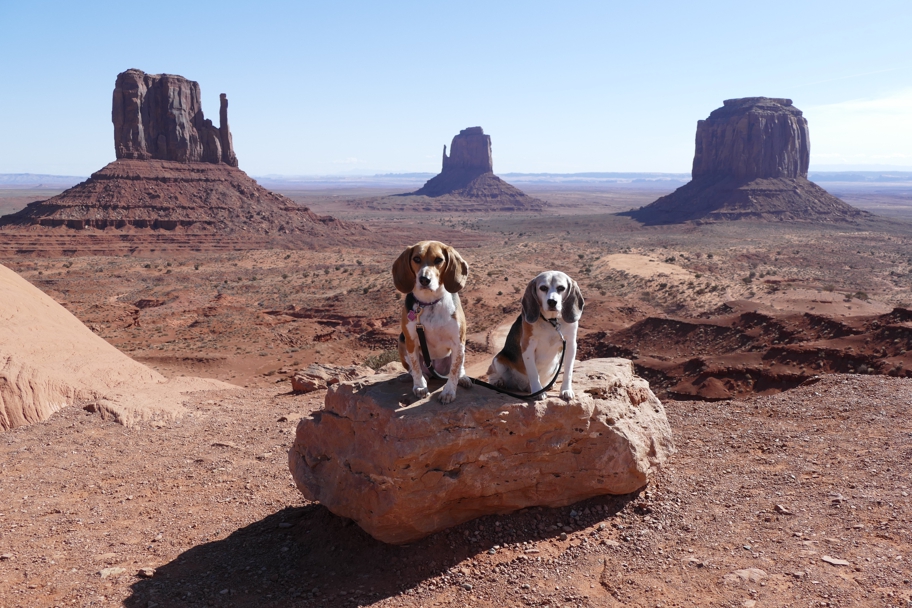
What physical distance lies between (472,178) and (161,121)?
299 ft

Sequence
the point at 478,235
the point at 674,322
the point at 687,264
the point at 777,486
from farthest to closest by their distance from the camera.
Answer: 1. the point at 478,235
2. the point at 687,264
3. the point at 674,322
4. the point at 777,486

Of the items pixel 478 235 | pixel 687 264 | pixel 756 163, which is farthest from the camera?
pixel 756 163

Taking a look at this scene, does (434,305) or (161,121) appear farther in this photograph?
(161,121)

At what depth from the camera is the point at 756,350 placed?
16672 mm

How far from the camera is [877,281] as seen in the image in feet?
130

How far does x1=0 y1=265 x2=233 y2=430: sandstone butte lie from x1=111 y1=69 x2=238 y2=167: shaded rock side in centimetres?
6504

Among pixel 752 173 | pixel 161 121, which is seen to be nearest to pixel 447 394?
pixel 161 121

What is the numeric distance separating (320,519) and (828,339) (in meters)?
13.9

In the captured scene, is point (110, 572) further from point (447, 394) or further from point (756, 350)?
point (756, 350)

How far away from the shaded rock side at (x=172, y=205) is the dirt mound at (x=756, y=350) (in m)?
54.2

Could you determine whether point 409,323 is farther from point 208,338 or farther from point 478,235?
point 478,235

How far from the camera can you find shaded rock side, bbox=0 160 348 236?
208ft

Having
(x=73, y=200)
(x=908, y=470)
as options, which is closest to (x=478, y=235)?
(x=73, y=200)

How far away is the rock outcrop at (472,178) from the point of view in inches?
5620
